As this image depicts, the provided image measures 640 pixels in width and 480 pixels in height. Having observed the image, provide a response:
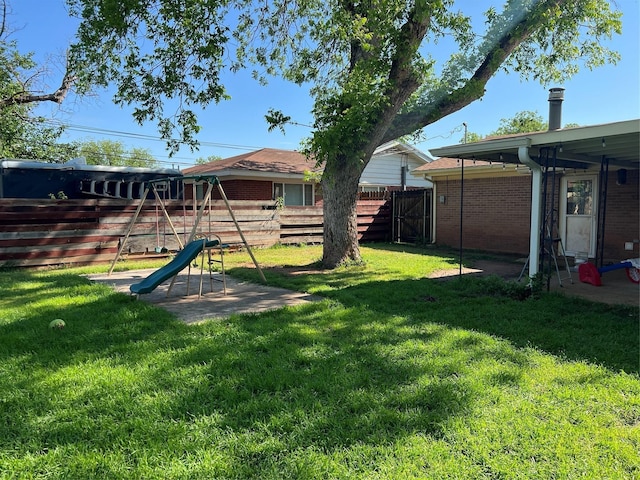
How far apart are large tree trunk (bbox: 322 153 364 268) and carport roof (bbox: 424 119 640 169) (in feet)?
6.30

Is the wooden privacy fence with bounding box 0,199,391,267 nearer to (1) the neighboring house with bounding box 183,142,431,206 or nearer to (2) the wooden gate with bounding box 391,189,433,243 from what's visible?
(1) the neighboring house with bounding box 183,142,431,206

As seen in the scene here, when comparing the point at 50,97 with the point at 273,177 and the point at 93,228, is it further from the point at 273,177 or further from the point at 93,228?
the point at 273,177

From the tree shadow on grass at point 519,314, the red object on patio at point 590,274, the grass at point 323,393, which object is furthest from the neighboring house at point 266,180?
the grass at point 323,393

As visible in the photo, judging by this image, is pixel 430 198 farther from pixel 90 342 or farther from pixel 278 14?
pixel 90 342

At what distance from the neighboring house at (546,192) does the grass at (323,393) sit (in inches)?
88.4

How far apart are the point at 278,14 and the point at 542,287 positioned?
774 cm

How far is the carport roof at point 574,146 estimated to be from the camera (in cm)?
545

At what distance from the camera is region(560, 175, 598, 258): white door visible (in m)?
10.4

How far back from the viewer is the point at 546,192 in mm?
7816

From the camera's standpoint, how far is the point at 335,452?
2.50 m

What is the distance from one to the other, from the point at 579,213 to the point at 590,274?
162 inches

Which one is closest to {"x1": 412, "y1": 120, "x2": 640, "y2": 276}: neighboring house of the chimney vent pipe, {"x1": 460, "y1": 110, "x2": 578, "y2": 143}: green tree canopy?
the chimney vent pipe

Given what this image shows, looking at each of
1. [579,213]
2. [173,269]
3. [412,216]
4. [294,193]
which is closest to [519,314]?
[173,269]

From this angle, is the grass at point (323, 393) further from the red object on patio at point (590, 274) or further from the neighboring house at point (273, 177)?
the neighboring house at point (273, 177)
